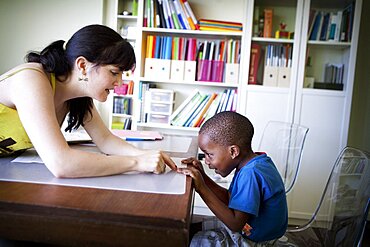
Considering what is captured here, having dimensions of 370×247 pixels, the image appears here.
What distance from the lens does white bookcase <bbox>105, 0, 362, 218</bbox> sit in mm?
2650

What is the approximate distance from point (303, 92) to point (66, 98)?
1.93m

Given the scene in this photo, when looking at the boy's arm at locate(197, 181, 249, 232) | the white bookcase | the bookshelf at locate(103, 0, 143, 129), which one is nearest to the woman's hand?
the boy's arm at locate(197, 181, 249, 232)

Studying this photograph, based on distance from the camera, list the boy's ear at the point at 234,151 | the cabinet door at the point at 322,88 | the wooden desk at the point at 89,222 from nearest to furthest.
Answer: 1. the wooden desk at the point at 89,222
2. the boy's ear at the point at 234,151
3. the cabinet door at the point at 322,88

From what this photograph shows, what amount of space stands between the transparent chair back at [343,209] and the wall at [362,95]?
1.65 m

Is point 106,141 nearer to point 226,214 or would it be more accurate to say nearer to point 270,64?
point 226,214

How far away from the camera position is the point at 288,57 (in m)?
2.71

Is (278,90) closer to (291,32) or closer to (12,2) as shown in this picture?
(291,32)

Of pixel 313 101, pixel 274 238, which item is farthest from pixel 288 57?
pixel 274 238

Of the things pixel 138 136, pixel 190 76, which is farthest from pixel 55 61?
pixel 190 76

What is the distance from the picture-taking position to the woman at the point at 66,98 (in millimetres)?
899

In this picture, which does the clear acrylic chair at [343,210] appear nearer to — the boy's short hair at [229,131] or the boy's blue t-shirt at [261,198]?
the boy's blue t-shirt at [261,198]

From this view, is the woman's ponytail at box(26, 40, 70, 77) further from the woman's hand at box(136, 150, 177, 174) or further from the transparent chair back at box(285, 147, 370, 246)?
the transparent chair back at box(285, 147, 370, 246)

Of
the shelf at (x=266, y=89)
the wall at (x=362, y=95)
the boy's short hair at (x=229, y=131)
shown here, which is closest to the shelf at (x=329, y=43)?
the wall at (x=362, y=95)

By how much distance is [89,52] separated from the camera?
3.55 ft
